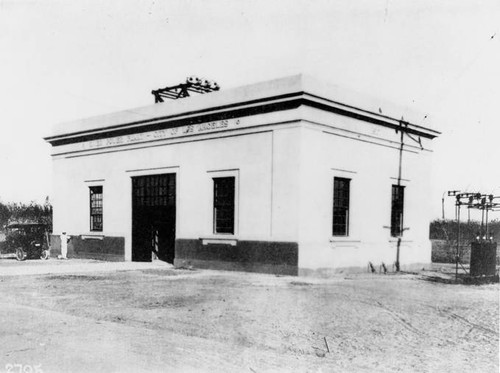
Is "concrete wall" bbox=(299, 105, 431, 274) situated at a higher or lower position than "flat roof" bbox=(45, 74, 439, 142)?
lower

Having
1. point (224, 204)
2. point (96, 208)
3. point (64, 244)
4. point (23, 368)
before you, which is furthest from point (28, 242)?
point (23, 368)

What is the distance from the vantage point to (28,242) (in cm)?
2345

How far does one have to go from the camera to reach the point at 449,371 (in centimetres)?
578

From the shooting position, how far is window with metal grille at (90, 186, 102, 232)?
22.3 meters

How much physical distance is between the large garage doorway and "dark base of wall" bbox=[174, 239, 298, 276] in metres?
1.77

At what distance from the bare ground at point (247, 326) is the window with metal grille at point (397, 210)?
5.68 meters

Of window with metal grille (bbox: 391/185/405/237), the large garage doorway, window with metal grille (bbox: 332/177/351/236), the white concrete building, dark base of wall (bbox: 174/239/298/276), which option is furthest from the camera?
the large garage doorway

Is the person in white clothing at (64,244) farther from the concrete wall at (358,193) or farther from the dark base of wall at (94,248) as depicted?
the concrete wall at (358,193)

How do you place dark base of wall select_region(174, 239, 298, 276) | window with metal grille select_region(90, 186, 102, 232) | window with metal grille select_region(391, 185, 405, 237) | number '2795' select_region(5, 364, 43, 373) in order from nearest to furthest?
number '2795' select_region(5, 364, 43, 373) → dark base of wall select_region(174, 239, 298, 276) → window with metal grille select_region(391, 185, 405, 237) → window with metal grille select_region(90, 186, 102, 232)

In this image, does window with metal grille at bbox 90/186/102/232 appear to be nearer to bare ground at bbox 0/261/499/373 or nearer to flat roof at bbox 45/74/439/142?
flat roof at bbox 45/74/439/142

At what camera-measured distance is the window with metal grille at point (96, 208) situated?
2227 centimetres

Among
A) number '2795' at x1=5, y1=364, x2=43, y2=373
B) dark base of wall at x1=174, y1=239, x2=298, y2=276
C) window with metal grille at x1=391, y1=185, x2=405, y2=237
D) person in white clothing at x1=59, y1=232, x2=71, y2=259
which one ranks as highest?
window with metal grille at x1=391, y1=185, x2=405, y2=237

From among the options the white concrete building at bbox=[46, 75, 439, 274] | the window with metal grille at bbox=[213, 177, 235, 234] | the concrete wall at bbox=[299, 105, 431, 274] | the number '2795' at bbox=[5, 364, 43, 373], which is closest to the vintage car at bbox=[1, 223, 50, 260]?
the white concrete building at bbox=[46, 75, 439, 274]

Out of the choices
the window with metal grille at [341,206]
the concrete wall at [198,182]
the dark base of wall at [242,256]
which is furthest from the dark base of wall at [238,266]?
the window with metal grille at [341,206]
